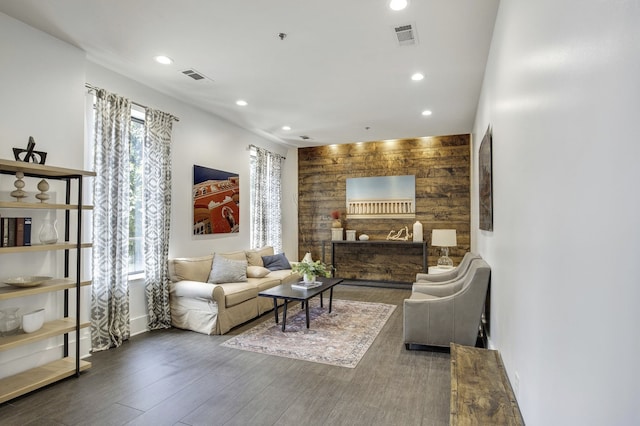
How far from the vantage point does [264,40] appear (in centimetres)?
324

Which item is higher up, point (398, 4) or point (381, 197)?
point (398, 4)

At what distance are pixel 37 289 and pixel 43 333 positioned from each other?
379mm

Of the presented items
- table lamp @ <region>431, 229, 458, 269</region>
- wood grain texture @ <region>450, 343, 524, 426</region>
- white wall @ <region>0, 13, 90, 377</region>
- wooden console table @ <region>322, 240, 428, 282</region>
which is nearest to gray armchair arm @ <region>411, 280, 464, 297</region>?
wood grain texture @ <region>450, 343, 524, 426</region>

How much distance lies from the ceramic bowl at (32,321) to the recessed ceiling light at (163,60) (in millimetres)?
2664

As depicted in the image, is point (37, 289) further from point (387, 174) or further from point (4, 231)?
point (387, 174)

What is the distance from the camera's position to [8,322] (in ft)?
9.08

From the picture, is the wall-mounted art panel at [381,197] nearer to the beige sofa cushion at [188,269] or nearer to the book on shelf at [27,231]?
the beige sofa cushion at [188,269]

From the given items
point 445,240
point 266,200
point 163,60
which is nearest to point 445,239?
point 445,240

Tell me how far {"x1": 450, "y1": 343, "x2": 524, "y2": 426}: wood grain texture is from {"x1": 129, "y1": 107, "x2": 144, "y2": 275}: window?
12.7ft

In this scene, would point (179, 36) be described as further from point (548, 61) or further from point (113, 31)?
→ point (548, 61)

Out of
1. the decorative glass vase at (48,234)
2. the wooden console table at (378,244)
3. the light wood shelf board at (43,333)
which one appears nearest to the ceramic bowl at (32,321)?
the light wood shelf board at (43,333)

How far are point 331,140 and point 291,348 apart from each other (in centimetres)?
477

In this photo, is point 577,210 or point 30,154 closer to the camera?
point 577,210

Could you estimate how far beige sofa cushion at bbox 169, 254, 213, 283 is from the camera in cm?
461
